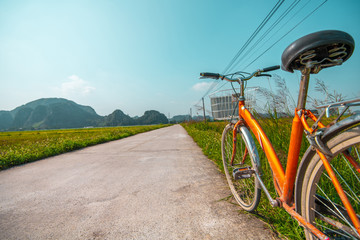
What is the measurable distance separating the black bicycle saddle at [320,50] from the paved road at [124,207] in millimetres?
1366

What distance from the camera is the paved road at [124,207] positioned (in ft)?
4.80

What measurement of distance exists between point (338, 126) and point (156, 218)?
66.0 inches

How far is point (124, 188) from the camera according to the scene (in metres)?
2.46

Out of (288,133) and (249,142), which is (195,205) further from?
(288,133)

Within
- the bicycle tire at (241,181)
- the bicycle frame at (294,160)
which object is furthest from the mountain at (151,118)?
the bicycle frame at (294,160)

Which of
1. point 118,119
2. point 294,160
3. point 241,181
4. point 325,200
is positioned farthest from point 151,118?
point 325,200

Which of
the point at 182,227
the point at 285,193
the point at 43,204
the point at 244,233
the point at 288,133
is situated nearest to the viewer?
the point at 285,193

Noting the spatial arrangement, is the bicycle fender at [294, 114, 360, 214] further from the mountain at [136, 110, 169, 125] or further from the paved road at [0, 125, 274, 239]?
the mountain at [136, 110, 169, 125]

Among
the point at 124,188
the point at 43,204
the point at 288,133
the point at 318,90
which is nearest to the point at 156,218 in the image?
the point at 124,188

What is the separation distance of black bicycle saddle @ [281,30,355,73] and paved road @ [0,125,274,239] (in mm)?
1366

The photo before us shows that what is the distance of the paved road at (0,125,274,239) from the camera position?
4.80 feet

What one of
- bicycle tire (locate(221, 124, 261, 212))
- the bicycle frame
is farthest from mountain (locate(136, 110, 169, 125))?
the bicycle frame

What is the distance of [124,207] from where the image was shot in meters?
1.89

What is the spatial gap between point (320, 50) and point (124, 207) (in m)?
2.29
